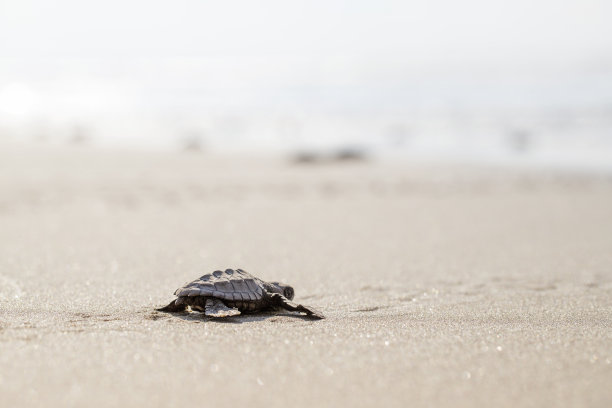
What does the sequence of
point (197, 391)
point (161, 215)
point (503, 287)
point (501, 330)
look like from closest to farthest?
point (197, 391)
point (501, 330)
point (503, 287)
point (161, 215)

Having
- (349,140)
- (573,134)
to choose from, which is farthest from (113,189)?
(573,134)

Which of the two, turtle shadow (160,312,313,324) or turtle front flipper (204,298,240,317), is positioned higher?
turtle front flipper (204,298,240,317)

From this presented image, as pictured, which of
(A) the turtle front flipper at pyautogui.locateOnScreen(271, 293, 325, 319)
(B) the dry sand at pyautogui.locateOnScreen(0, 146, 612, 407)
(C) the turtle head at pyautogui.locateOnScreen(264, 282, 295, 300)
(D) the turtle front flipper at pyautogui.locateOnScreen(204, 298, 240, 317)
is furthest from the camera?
(C) the turtle head at pyautogui.locateOnScreen(264, 282, 295, 300)

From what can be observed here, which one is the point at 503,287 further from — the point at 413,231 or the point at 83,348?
the point at 83,348

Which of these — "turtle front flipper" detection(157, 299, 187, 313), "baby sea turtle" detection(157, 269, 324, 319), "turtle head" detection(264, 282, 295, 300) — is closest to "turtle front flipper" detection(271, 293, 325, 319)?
"baby sea turtle" detection(157, 269, 324, 319)

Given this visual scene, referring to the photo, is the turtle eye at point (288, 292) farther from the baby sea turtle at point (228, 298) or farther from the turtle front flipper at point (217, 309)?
the turtle front flipper at point (217, 309)

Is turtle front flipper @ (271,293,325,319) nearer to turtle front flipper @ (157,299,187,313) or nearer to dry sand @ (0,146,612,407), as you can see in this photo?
dry sand @ (0,146,612,407)
